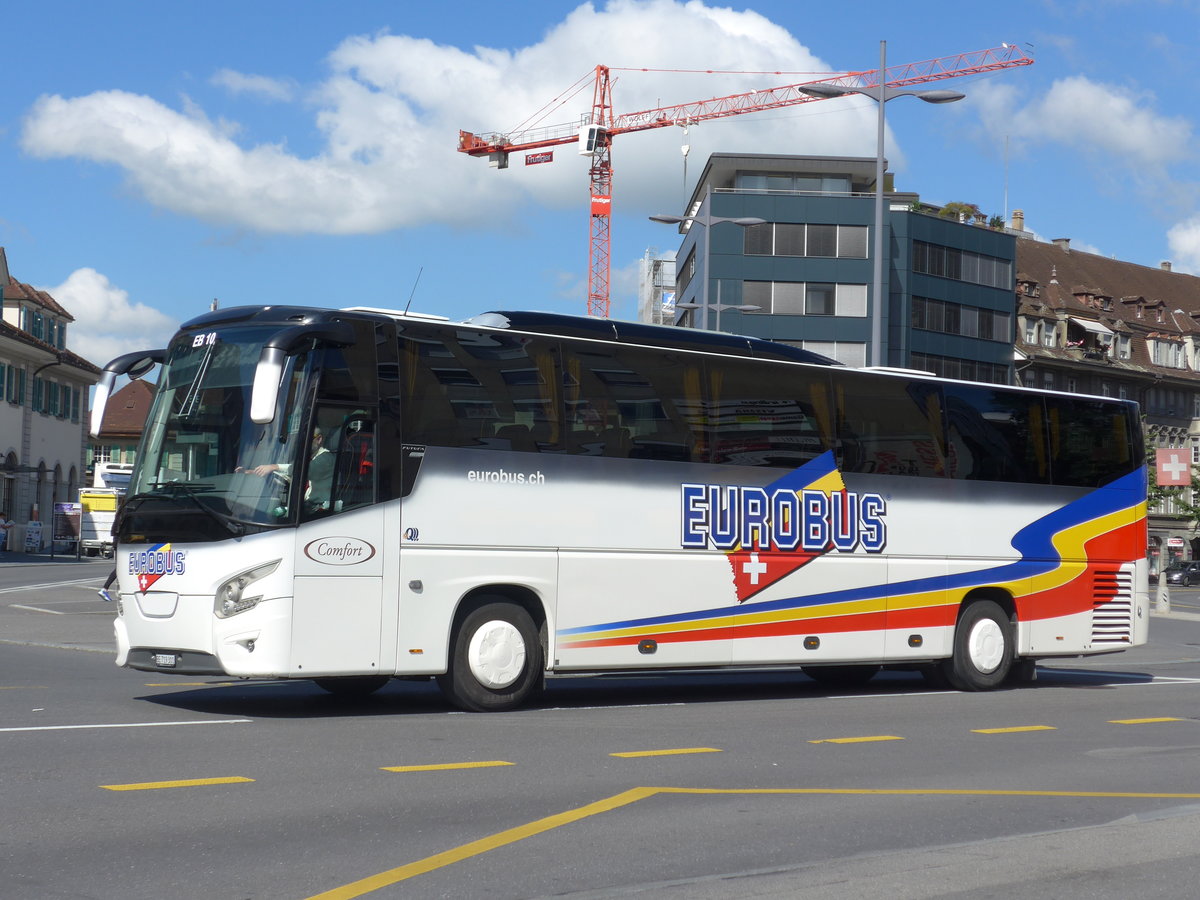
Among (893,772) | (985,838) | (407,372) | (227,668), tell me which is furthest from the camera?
(407,372)

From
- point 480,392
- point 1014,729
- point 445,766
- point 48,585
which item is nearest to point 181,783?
point 445,766

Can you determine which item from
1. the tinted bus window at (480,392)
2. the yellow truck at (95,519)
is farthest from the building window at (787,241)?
the tinted bus window at (480,392)

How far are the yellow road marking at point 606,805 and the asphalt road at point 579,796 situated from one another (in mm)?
24

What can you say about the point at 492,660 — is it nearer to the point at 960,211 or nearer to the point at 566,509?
the point at 566,509

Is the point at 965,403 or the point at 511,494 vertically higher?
the point at 965,403

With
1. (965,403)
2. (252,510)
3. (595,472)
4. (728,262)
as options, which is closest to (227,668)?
(252,510)

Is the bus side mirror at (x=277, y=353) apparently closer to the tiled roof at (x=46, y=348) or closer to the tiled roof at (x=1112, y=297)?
the tiled roof at (x=46, y=348)

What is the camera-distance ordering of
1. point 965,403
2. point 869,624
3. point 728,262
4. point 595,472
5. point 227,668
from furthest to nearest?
point 728,262 < point 965,403 < point 869,624 < point 595,472 < point 227,668

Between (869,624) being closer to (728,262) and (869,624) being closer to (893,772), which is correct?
(893,772)

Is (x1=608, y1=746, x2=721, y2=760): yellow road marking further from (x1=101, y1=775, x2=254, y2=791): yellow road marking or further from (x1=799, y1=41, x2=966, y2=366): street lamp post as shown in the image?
(x1=799, y1=41, x2=966, y2=366): street lamp post

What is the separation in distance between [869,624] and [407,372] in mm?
6131

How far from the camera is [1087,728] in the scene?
46.1 ft

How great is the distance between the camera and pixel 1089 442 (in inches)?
766

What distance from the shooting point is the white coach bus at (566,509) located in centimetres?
1273
